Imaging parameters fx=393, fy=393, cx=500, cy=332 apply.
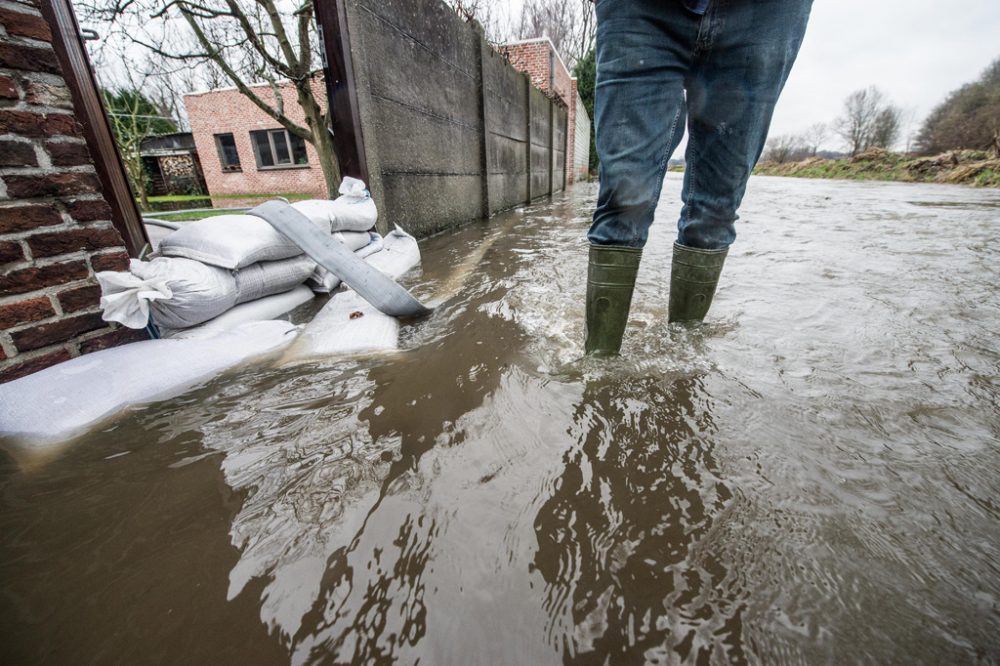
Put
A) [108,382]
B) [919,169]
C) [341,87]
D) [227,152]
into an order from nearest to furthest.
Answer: [108,382] → [341,87] → [919,169] → [227,152]

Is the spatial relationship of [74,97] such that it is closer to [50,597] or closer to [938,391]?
[50,597]

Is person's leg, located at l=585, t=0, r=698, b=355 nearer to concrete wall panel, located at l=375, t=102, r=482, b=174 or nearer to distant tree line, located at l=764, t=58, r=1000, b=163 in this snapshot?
concrete wall panel, located at l=375, t=102, r=482, b=174

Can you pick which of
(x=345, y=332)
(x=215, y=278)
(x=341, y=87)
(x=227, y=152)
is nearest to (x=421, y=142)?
(x=341, y=87)

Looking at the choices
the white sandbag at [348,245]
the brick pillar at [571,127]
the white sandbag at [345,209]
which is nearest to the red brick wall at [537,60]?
the brick pillar at [571,127]

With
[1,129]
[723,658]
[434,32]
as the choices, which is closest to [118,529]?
[723,658]

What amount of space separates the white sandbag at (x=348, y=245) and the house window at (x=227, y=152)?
15.9m

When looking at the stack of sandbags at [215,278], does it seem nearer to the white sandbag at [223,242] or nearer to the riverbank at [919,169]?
the white sandbag at [223,242]

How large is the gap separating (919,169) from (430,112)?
52.5ft

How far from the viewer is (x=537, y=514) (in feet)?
2.06

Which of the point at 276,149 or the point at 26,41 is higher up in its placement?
the point at 276,149

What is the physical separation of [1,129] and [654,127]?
163cm

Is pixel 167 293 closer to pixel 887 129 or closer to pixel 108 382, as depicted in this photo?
pixel 108 382

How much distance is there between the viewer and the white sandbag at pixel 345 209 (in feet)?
6.01

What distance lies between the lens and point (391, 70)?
9.13ft
